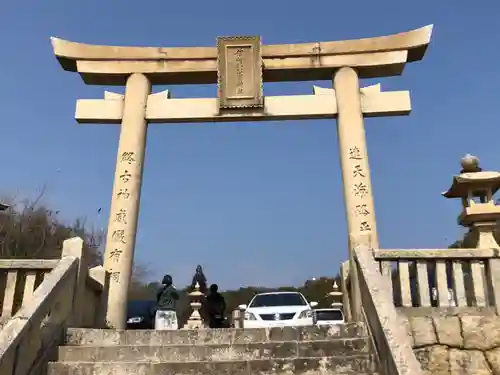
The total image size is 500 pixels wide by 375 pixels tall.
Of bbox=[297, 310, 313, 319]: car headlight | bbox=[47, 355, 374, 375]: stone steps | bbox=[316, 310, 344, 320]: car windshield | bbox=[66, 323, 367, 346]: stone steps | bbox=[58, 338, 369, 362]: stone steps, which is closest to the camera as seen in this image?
bbox=[47, 355, 374, 375]: stone steps

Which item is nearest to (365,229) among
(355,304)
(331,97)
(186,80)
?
(355,304)

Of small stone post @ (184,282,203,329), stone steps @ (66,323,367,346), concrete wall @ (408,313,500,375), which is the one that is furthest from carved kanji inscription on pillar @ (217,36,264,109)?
small stone post @ (184,282,203,329)

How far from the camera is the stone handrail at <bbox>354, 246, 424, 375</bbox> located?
179 inches

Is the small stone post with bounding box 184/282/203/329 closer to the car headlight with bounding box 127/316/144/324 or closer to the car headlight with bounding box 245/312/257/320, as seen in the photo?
the car headlight with bounding box 127/316/144/324

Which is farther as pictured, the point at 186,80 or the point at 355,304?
the point at 186,80

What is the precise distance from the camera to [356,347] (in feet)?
19.2

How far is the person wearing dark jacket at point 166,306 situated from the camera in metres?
10.4

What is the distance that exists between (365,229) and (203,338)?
3848mm

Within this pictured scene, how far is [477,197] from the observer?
9.66 m

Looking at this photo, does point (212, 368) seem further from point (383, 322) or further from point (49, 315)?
point (49, 315)

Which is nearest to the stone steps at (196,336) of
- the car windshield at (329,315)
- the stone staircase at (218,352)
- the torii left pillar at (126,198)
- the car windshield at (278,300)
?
the stone staircase at (218,352)

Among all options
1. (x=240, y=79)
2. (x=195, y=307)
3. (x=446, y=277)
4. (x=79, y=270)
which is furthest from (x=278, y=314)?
(x=195, y=307)

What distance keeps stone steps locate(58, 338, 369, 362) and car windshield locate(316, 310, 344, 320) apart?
11271 millimetres

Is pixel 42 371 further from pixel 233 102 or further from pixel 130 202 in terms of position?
pixel 233 102
